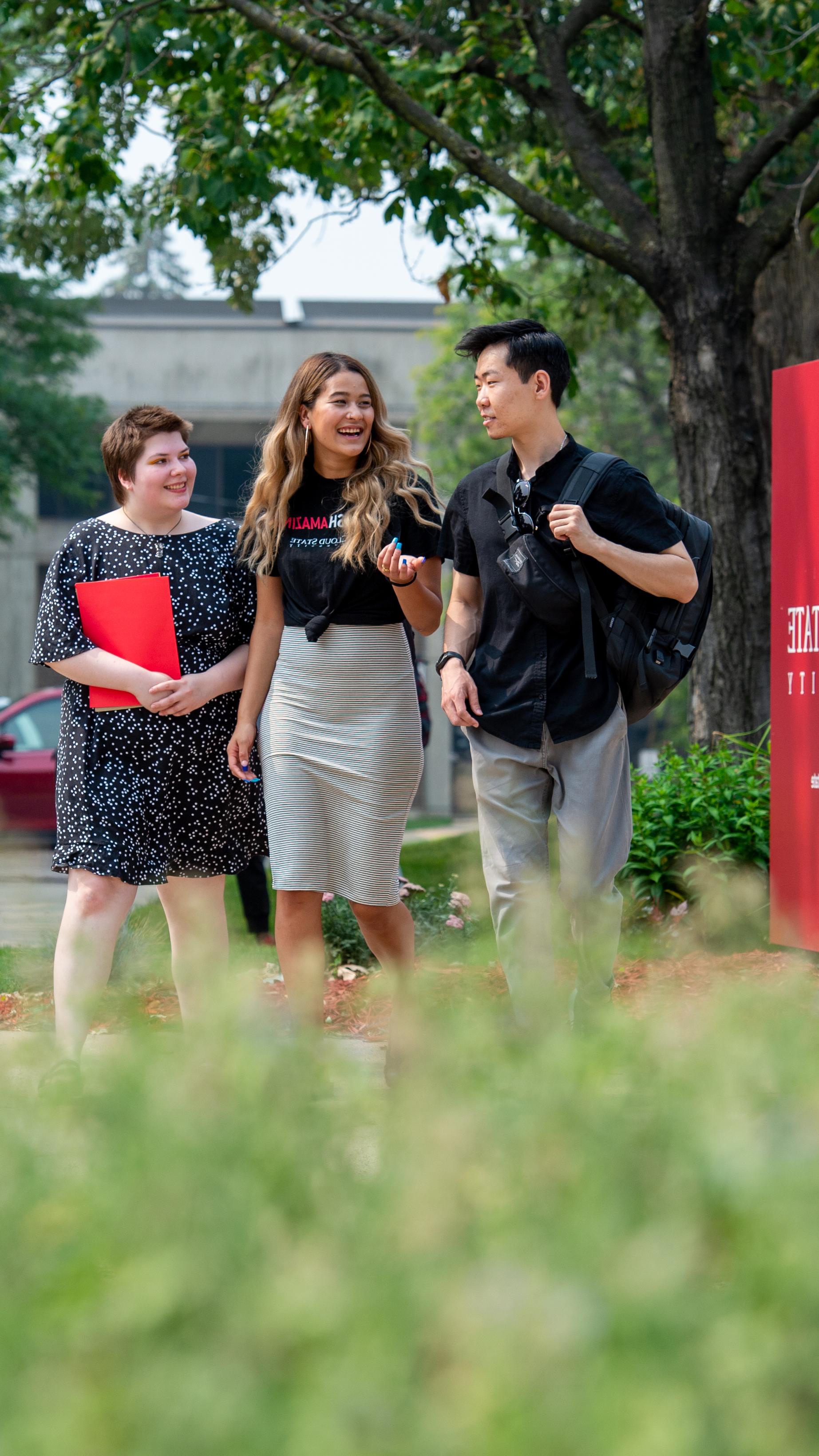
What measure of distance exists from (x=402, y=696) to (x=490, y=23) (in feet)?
22.3

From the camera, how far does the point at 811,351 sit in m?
10.3

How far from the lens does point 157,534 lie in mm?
4355

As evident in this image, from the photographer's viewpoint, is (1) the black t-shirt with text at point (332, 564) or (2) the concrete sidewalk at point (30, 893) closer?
(1) the black t-shirt with text at point (332, 564)

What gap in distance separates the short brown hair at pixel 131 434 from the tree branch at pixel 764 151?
5090 millimetres

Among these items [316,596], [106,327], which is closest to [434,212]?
[316,596]

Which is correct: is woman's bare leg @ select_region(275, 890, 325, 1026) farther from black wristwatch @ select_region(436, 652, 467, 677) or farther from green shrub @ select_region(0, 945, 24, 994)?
green shrub @ select_region(0, 945, 24, 994)

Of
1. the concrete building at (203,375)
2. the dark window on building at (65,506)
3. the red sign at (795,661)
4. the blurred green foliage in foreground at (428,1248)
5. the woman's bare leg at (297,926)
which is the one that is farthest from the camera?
the dark window on building at (65,506)

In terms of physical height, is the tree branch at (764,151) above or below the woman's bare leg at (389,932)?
above

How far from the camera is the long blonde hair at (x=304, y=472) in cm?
436

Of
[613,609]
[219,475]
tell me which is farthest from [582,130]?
[219,475]

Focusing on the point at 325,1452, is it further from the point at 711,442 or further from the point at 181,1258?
the point at 711,442

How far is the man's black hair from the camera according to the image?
162 inches

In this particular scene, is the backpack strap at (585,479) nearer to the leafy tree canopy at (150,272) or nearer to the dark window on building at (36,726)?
the dark window on building at (36,726)

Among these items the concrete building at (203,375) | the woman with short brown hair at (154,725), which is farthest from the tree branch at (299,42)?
the concrete building at (203,375)
